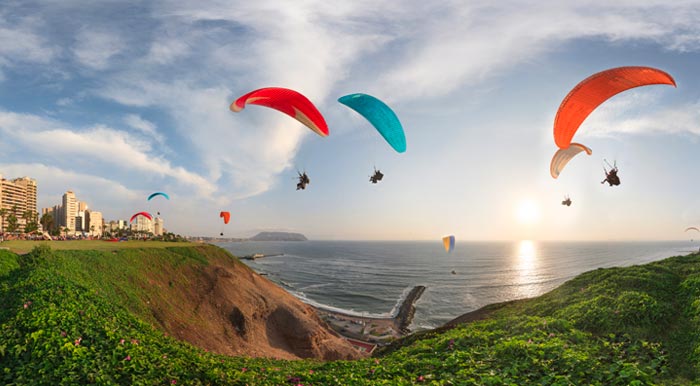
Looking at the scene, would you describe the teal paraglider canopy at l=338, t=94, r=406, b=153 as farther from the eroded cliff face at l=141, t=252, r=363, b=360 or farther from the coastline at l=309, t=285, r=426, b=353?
the coastline at l=309, t=285, r=426, b=353

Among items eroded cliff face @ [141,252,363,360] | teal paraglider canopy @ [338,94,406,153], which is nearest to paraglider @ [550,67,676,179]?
teal paraglider canopy @ [338,94,406,153]

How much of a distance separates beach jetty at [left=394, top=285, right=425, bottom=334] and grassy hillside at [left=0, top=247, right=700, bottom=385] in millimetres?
26142

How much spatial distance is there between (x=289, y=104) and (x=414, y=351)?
9955mm

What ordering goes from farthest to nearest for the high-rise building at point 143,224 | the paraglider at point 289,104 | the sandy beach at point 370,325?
the high-rise building at point 143,224 < the sandy beach at point 370,325 < the paraglider at point 289,104

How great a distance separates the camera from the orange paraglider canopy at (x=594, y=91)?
9836mm

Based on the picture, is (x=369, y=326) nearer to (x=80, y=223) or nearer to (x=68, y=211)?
(x=68, y=211)

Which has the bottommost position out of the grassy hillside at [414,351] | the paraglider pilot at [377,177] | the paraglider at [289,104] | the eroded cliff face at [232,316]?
the eroded cliff face at [232,316]

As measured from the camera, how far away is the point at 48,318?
686cm

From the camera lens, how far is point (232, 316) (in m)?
20.1

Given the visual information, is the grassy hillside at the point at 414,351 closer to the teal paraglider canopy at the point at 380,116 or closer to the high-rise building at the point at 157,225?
the teal paraglider canopy at the point at 380,116

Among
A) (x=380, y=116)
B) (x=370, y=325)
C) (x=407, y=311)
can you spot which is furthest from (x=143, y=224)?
(x=380, y=116)

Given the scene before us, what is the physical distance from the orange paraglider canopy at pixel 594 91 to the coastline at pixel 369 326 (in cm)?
2173

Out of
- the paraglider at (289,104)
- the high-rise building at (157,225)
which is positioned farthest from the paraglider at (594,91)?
the high-rise building at (157,225)

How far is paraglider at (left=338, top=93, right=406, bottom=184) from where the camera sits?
41.0 ft
